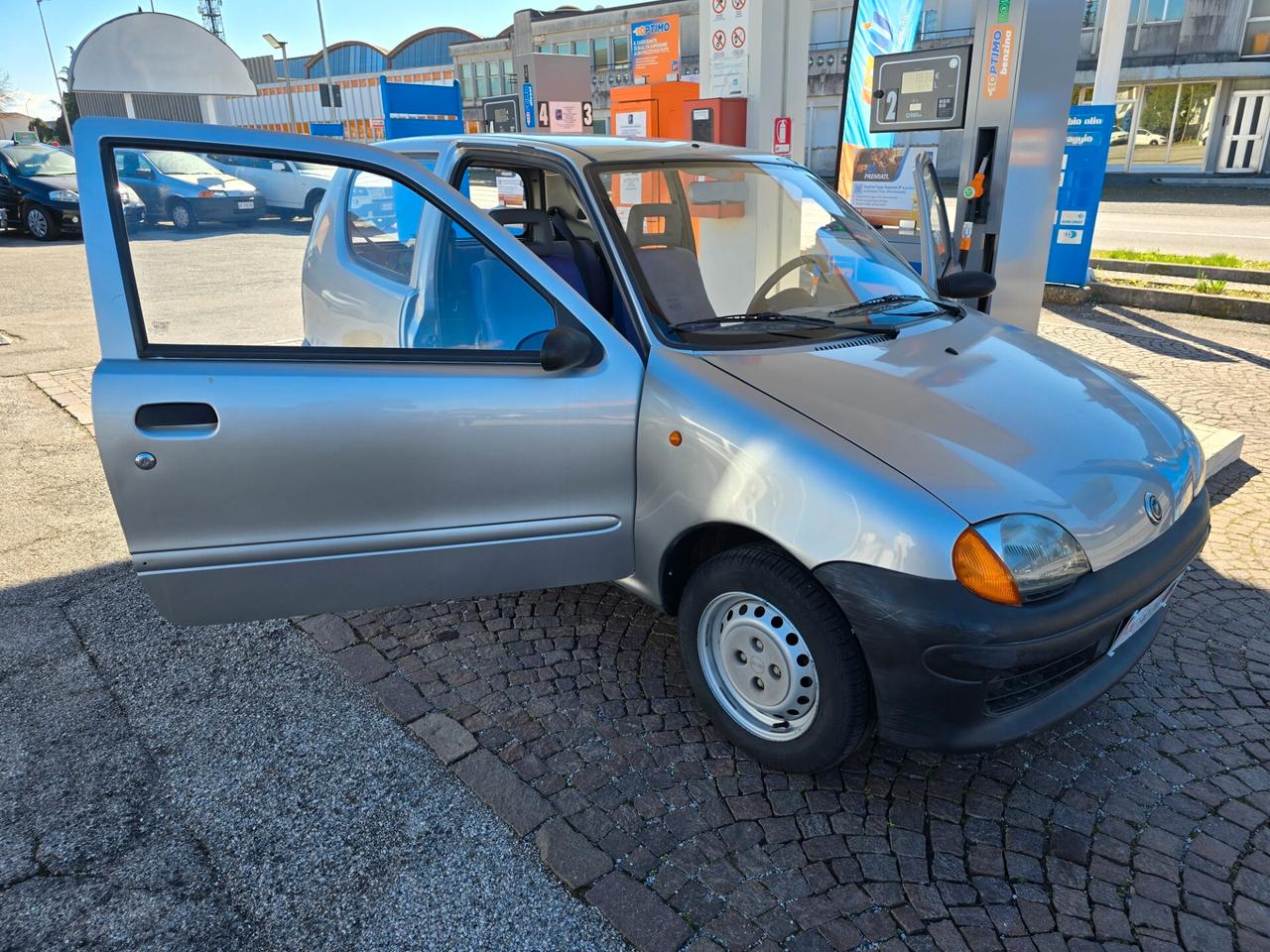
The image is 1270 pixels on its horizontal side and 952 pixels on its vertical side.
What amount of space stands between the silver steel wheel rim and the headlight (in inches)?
20.0

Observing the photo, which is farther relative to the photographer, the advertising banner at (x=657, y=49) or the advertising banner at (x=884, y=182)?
the advertising banner at (x=657, y=49)

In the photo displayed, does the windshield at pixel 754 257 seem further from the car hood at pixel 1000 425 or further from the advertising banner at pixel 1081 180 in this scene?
the advertising banner at pixel 1081 180

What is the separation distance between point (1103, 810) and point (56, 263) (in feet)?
53.4

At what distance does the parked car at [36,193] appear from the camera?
1706 cm

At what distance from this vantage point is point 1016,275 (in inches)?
238

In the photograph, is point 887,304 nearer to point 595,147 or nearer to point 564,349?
point 595,147

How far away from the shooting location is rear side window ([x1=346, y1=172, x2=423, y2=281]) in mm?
3070

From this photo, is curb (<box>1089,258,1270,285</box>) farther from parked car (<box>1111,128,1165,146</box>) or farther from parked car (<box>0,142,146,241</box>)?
parked car (<box>1111,128,1165,146</box>)

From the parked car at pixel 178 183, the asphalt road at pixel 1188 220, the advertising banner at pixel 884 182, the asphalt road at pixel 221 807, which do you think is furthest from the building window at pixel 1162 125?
the asphalt road at pixel 221 807

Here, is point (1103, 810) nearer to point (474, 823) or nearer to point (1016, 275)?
point (474, 823)

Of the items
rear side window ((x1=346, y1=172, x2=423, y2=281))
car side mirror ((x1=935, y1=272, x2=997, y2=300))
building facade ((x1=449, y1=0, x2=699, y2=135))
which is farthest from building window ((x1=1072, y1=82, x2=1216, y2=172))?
→ rear side window ((x1=346, y1=172, x2=423, y2=281))

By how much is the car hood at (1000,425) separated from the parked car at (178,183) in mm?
1588

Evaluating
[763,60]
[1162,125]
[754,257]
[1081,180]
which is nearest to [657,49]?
[763,60]

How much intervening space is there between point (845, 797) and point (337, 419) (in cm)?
189
